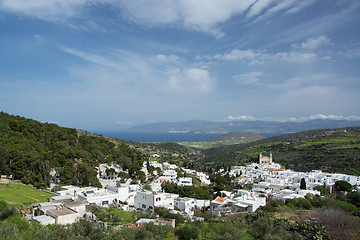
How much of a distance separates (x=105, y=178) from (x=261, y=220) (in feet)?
78.7

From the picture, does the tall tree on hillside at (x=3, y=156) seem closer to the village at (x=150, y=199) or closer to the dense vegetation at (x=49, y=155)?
the dense vegetation at (x=49, y=155)

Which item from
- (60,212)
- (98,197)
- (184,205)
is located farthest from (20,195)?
(184,205)

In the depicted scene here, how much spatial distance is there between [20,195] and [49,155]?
38.3 feet

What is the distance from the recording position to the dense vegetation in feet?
85.0

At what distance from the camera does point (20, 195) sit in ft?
64.2

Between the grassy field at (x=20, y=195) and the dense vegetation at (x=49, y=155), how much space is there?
2.85 meters

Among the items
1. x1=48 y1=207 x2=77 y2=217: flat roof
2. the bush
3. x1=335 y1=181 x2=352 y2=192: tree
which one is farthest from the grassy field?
x1=335 y1=181 x2=352 y2=192: tree

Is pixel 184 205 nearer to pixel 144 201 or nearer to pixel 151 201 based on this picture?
pixel 151 201

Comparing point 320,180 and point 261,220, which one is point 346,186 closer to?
point 320,180

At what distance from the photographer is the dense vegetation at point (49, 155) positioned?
85.0 feet

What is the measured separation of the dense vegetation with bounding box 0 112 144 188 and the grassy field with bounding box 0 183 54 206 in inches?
112

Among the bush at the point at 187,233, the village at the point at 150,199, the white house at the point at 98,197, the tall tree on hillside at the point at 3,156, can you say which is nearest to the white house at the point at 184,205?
the village at the point at 150,199

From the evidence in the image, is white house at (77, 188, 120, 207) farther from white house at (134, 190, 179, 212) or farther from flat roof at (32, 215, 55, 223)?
flat roof at (32, 215, 55, 223)

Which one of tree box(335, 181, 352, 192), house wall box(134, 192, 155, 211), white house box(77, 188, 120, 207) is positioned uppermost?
white house box(77, 188, 120, 207)
